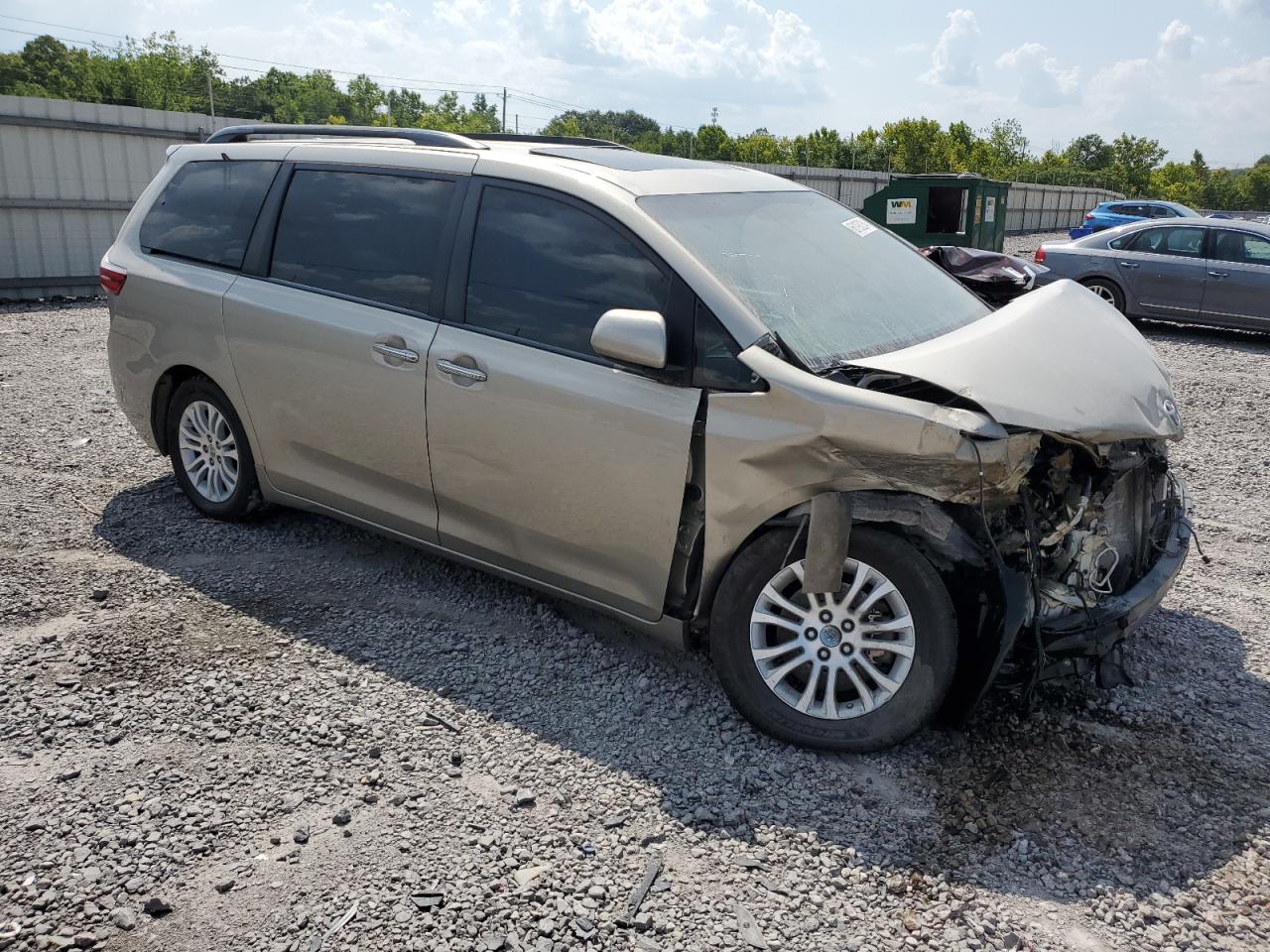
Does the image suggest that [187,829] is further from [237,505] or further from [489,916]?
[237,505]

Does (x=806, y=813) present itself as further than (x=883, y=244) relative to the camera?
No

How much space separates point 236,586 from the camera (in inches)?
182

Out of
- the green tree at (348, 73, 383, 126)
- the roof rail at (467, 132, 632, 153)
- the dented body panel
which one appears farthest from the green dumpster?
the green tree at (348, 73, 383, 126)

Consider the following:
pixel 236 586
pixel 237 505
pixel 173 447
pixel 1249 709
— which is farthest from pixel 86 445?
pixel 1249 709

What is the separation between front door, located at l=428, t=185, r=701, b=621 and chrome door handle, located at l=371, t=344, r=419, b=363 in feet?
0.33

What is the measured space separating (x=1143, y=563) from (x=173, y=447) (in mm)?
4547

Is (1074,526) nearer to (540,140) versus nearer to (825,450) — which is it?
(825,450)

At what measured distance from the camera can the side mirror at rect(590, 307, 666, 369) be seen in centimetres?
338

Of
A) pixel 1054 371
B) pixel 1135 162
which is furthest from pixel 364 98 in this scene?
pixel 1054 371

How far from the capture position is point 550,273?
3818 millimetres

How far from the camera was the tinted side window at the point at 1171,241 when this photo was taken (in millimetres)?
12797

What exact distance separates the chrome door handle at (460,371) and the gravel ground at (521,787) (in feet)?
3.52

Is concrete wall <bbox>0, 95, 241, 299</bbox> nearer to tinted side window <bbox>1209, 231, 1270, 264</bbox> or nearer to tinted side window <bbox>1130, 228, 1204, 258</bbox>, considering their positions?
tinted side window <bbox>1130, 228, 1204, 258</bbox>

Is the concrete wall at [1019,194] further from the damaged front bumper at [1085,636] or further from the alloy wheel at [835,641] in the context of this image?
the alloy wheel at [835,641]
